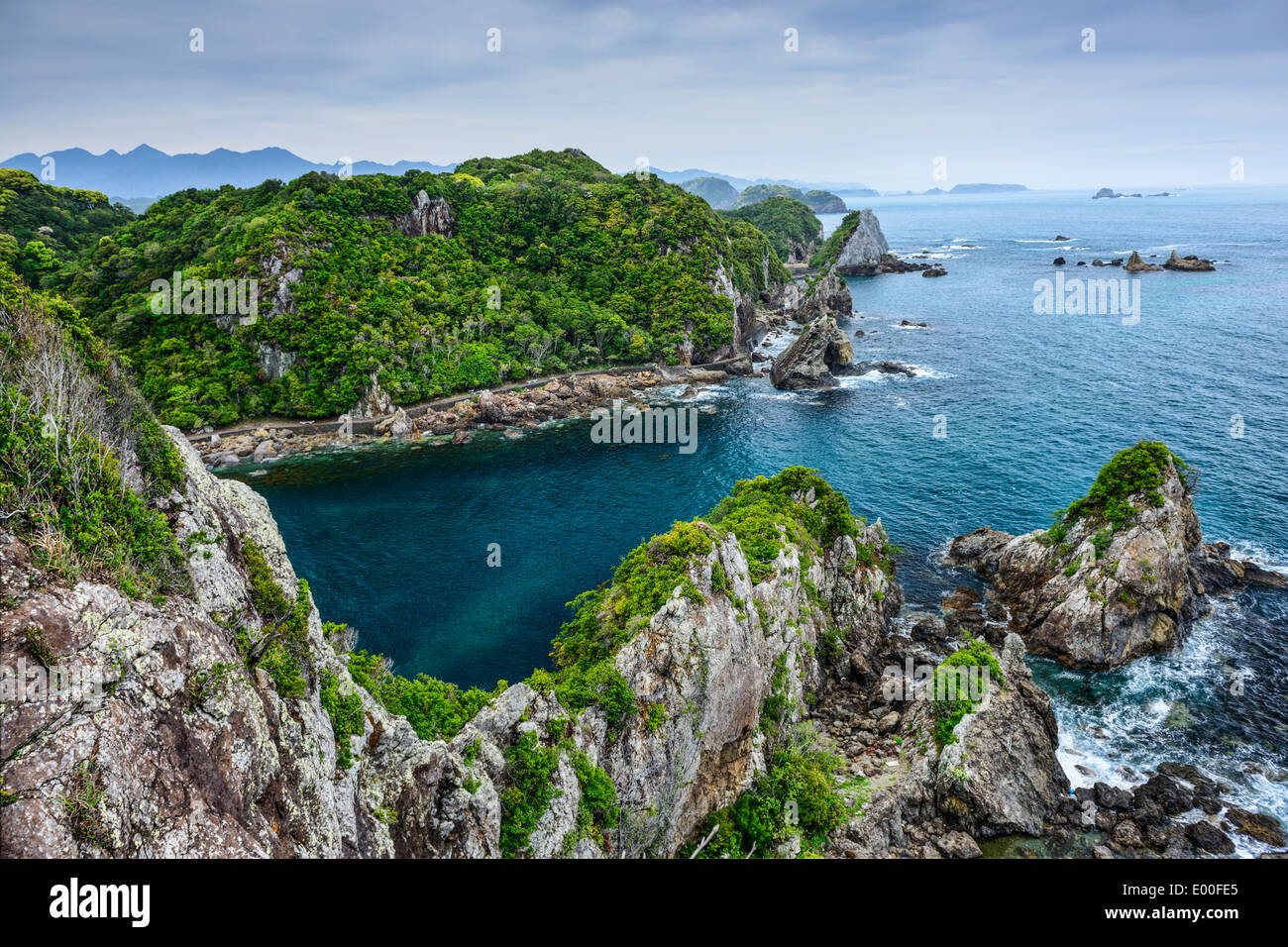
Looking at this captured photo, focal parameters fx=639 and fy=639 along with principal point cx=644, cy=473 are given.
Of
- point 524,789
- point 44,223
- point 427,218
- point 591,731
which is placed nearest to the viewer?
point 524,789

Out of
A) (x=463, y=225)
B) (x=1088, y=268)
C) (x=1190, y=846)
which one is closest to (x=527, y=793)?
(x=1190, y=846)

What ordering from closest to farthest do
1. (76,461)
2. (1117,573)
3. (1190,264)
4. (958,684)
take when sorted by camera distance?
(76,461) → (958,684) → (1117,573) → (1190,264)

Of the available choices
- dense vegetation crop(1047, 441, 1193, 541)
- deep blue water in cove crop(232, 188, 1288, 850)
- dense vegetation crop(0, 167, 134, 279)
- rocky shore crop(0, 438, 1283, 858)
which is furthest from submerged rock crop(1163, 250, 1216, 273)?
dense vegetation crop(0, 167, 134, 279)

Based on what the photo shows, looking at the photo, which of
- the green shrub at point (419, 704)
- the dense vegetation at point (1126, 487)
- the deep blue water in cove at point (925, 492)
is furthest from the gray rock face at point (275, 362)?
the dense vegetation at point (1126, 487)

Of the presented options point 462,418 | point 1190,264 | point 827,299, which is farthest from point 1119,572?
point 1190,264

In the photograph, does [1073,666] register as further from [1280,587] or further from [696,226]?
[696,226]

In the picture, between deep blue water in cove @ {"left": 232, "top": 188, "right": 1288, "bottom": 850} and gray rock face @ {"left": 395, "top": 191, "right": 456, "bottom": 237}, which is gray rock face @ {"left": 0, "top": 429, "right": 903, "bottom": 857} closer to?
deep blue water in cove @ {"left": 232, "top": 188, "right": 1288, "bottom": 850}

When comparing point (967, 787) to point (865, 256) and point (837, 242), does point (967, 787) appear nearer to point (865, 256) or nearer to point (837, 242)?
point (837, 242)
